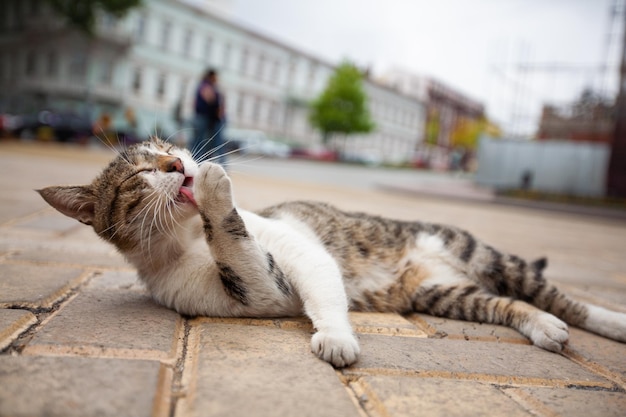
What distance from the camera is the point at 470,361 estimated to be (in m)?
1.75

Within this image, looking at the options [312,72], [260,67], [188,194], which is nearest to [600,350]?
[188,194]

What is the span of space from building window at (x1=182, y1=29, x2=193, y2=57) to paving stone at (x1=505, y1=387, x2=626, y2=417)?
3750 centimetres

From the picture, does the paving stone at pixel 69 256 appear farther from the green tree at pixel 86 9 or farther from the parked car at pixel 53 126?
the green tree at pixel 86 9

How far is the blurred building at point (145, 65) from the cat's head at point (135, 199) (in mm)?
25085

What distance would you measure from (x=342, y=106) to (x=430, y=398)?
40472 mm

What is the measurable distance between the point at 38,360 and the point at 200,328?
1.97 ft

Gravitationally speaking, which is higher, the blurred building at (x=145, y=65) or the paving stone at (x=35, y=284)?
the blurred building at (x=145, y=65)

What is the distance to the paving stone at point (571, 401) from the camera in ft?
4.59

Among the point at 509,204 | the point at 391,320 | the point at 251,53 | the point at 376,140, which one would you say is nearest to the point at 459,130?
the point at 376,140

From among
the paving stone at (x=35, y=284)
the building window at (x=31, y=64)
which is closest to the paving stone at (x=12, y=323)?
the paving stone at (x=35, y=284)

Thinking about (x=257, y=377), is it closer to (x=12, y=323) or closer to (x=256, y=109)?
(x=12, y=323)

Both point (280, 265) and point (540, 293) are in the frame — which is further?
point (540, 293)

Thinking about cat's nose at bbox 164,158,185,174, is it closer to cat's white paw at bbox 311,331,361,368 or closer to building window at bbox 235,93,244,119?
cat's white paw at bbox 311,331,361,368

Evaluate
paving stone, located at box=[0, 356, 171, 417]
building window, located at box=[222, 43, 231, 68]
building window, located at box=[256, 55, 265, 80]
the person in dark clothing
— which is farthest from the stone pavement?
building window, located at box=[256, 55, 265, 80]
